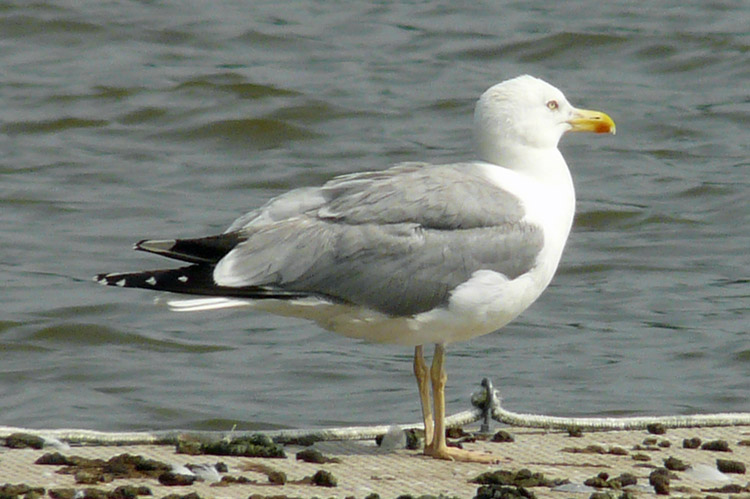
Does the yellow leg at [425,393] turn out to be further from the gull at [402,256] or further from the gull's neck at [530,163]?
the gull's neck at [530,163]

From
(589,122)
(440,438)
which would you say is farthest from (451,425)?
(589,122)

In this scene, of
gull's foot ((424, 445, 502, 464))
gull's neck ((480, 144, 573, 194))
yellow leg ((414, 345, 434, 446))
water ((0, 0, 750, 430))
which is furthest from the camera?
water ((0, 0, 750, 430))

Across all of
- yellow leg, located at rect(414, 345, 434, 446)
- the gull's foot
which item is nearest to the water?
yellow leg, located at rect(414, 345, 434, 446)

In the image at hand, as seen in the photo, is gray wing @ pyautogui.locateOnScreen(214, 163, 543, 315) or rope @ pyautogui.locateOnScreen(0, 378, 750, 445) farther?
gray wing @ pyautogui.locateOnScreen(214, 163, 543, 315)

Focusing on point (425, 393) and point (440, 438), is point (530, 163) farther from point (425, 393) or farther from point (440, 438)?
point (440, 438)

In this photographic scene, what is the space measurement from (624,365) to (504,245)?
2.69 metres

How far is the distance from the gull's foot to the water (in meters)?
1.76

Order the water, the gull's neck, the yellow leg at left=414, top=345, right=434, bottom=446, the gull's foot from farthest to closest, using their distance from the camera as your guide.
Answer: the water → the gull's neck → the yellow leg at left=414, top=345, right=434, bottom=446 → the gull's foot

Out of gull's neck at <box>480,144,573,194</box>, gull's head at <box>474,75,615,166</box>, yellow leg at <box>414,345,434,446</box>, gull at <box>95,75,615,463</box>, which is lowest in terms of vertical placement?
yellow leg at <box>414,345,434,446</box>

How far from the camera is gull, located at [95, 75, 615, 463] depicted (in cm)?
496

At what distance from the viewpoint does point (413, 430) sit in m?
5.27

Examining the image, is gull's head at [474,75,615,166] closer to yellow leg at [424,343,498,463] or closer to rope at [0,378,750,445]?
yellow leg at [424,343,498,463]

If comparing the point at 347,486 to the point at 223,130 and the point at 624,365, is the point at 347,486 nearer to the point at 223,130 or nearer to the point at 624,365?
the point at 624,365

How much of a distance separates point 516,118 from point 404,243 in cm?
64
